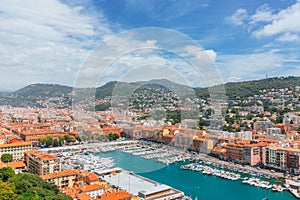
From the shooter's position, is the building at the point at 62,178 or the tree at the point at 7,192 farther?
the building at the point at 62,178

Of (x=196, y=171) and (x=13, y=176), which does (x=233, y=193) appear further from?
(x=13, y=176)

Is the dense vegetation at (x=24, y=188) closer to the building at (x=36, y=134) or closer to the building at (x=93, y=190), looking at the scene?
the building at (x=93, y=190)

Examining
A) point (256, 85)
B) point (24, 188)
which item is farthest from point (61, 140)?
point (256, 85)


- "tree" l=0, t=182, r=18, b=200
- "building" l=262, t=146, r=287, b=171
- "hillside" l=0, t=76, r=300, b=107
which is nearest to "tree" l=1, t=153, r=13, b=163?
"tree" l=0, t=182, r=18, b=200

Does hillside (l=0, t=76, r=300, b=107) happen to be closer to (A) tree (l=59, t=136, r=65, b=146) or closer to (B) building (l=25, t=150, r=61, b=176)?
(A) tree (l=59, t=136, r=65, b=146)

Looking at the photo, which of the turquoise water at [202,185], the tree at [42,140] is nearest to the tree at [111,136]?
the tree at [42,140]
